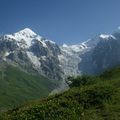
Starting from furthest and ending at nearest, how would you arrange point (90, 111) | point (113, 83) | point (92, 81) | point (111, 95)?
point (92, 81)
point (113, 83)
point (111, 95)
point (90, 111)

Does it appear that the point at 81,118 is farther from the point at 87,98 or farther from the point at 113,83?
the point at 113,83

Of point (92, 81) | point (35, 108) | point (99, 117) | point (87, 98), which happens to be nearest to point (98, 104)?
point (87, 98)

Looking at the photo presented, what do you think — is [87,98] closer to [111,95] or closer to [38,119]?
[111,95]

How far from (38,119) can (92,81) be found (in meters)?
15.9

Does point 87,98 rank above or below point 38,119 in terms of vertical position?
above

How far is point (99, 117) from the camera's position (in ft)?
98.0

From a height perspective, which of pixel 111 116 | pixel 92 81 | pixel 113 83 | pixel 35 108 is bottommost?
pixel 111 116

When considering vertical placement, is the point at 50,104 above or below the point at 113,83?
below

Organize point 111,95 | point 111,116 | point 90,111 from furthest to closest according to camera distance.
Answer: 1. point 111,95
2. point 90,111
3. point 111,116

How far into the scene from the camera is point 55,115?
30328 millimetres

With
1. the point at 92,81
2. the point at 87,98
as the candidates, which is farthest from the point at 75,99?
the point at 92,81

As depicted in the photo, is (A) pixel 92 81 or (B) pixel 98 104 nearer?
(B) pixel 98 104

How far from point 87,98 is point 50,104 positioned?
10.8ft

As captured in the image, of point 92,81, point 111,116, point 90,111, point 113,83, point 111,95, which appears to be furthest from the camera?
point 92,81
